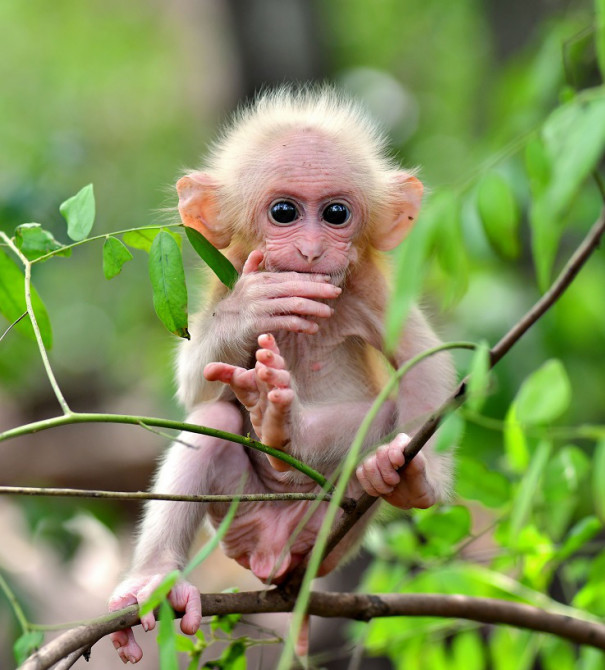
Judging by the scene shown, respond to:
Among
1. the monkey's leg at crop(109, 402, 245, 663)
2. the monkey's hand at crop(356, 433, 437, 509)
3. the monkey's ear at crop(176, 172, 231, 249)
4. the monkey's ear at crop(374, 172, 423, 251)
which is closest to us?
the monkey's hand at crop(356, 433, 437, 509)

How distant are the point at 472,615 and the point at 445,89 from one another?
1256cm

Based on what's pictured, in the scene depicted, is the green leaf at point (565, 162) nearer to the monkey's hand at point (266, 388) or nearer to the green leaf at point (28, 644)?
the monkey's hand at point (266, 388)

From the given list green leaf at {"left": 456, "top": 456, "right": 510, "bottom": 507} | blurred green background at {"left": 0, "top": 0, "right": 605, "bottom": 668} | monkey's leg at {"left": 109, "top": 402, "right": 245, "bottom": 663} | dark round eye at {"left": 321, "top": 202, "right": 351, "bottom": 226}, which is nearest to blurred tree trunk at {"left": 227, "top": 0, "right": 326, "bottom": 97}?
blurred green background at {"left": 0, "top": 0, "right": 605, "bottom": 668}

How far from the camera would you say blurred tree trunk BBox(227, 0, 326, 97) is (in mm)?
9094

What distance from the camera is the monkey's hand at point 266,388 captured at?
7.67 ft

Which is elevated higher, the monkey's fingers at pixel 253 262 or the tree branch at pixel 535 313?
the monkey's fingers at pixel 253 262

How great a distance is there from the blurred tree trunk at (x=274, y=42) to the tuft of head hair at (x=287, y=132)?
19.1ft

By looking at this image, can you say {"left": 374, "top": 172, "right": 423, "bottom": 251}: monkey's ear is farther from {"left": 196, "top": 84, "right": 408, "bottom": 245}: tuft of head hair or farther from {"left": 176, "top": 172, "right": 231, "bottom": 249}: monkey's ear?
{"left": 176, "top": 172, "right": 231, "bottom": 249}: monkey's ear

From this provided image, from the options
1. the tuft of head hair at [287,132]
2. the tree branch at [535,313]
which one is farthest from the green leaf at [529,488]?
the tuft of head hair at [287,132]

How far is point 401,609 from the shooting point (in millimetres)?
2424

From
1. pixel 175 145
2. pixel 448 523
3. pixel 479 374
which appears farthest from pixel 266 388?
pixel 175 145

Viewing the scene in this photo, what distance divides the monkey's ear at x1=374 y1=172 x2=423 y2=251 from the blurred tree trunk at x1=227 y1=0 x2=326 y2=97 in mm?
6124

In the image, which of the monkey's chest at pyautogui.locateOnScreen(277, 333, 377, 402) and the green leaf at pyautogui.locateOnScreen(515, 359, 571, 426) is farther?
the monkey's chest at pyautogui.locateOnScreen(277, 333, 377, 402)

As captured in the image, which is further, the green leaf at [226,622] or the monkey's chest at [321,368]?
the monkey's chest at [321,368]
